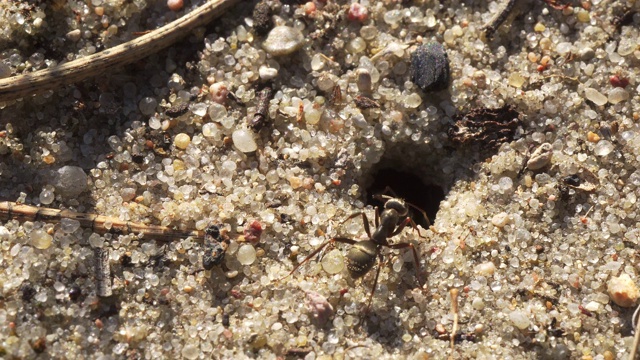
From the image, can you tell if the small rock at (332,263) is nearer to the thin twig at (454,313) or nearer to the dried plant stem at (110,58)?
the thin twig at (454,313)

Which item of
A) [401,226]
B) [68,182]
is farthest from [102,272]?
[401,226]

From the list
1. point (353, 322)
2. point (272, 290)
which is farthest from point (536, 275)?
point (272, 290)

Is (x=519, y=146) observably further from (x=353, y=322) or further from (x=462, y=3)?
(x=353, y=322)

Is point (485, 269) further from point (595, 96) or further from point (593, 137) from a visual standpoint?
point (595, 96)

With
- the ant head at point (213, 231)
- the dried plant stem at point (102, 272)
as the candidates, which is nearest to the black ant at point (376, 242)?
the ant head at point (213, 231)

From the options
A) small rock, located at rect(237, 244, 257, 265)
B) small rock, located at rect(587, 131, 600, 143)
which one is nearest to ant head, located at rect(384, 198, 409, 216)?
small rock, located at rect(237, 244, 257, 265)
